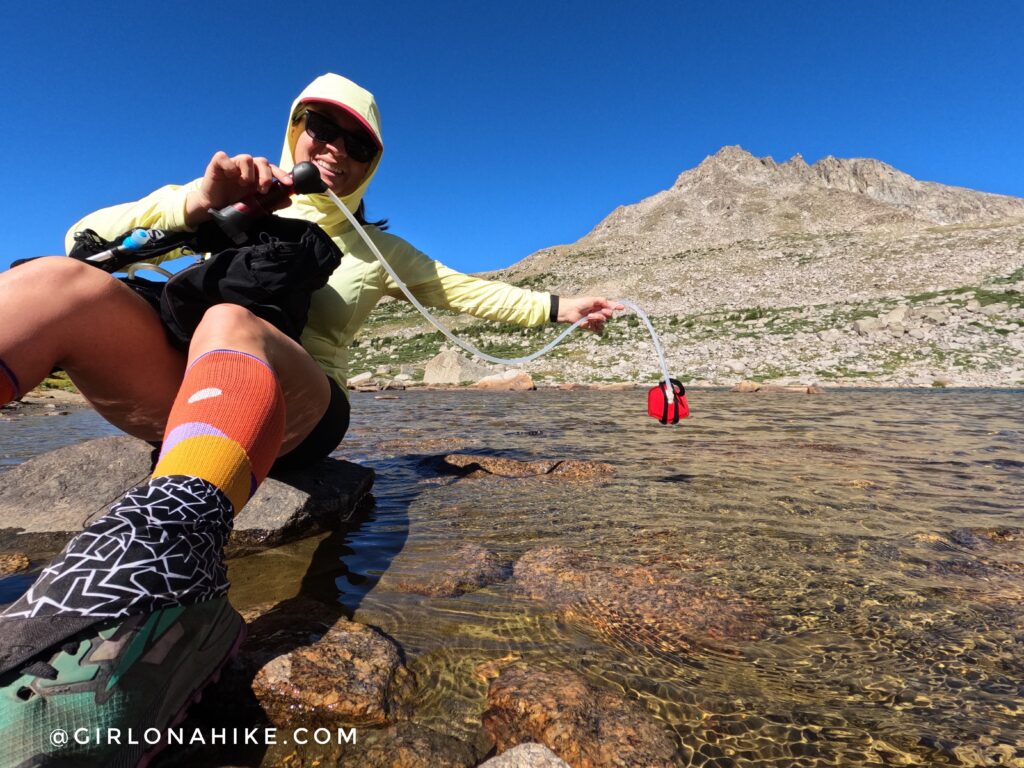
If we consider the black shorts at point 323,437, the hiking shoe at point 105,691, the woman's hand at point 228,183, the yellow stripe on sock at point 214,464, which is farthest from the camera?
the black shorts at point 323,437

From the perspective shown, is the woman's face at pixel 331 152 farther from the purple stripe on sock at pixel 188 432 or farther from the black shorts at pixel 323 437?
the purple stripe on sock at pixel 188 432

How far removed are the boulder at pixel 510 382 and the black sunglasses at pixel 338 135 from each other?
15.1m

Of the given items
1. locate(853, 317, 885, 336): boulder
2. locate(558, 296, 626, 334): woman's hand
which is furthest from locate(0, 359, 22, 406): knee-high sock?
locate(853, 317, 885, 336): boulder

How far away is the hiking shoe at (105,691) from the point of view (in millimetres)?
1061

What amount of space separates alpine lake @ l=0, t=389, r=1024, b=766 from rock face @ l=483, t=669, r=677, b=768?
7 cm

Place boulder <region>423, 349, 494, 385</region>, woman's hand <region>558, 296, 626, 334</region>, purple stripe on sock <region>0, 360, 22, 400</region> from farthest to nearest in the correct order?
boulder <region>423, 349, 494, 385</region> → woman's hand <region>558, 296, 626, 334</region> → purple stripe on sock <region>0, 360, 22, 400</region>

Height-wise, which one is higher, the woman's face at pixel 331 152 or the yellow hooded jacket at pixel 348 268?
the woman's face at pixel 331 152

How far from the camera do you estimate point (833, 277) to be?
40781mm

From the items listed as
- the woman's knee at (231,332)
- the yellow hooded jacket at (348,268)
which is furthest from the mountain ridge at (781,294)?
the woman's knee at (231,332)

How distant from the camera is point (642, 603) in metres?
2.24

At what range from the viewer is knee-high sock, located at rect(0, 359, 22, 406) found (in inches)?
68.0

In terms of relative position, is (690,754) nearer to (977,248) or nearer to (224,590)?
(224,590)

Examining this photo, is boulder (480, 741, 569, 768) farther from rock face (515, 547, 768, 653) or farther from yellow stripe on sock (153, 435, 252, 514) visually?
yellow stripe on sock (153, 435, 252, 514)

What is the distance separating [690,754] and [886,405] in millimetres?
12256
